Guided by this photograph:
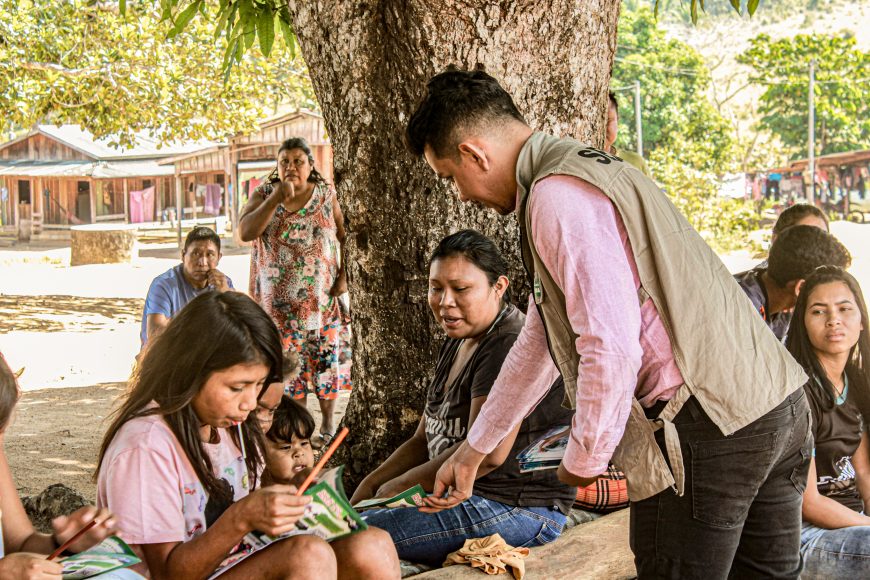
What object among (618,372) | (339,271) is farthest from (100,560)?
(339,271)

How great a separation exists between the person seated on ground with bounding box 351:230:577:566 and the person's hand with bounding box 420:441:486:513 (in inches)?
11.5

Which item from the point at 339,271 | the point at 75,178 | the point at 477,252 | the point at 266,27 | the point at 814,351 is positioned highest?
the point at 75,178

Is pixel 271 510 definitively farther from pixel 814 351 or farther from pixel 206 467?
pixel 814 351

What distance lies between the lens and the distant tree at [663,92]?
113 feet

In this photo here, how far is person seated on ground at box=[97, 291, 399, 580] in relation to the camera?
7.70 ft

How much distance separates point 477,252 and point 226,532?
135cm

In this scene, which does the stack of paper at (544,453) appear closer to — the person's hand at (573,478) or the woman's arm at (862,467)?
the person's hand at (573,478)

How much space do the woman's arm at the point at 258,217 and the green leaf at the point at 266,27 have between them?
3.50 ft

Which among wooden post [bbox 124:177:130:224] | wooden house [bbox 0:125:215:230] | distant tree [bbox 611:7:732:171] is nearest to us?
wooden house [bbox 0:125:215:230]

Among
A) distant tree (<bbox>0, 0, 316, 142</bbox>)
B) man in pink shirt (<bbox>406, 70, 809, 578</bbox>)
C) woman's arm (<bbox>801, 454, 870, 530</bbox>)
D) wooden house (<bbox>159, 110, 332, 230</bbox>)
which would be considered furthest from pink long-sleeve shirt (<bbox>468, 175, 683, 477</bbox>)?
wooden house (<bbox>159, 110, 332, 230</bbox>)

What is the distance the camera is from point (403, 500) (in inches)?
116

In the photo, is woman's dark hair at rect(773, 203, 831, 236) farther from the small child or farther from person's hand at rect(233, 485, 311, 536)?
person's hand at rect(233, 485, 311, 536)

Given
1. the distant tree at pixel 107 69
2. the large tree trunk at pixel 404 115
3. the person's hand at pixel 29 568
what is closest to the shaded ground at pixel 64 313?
the distant tree at pixel 107 69

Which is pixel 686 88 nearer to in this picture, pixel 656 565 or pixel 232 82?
pixel 232 82
